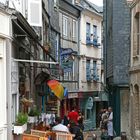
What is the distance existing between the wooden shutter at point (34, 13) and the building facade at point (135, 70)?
6.05 m

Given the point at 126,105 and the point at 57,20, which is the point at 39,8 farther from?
the point at 57,20

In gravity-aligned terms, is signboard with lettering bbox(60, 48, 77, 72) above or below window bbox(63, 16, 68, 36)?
below

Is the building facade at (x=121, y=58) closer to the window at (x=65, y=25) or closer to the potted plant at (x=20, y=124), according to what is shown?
the window at (x=65, y=25)

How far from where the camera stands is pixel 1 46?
1132 cm

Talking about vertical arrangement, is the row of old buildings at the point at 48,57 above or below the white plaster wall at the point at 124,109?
above

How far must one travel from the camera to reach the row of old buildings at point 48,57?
1154cm

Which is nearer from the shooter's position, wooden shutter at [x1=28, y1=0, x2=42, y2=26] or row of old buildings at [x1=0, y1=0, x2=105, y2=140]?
row of old buildings at [x1=0, y1=0, x2=105, y2=140]

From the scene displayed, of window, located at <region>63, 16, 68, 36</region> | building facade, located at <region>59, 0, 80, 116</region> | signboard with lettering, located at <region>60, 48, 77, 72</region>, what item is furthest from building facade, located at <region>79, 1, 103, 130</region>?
signboard with lettering, located at <region>60, 48, 77, 72</region>

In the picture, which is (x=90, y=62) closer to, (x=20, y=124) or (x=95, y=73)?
(x=95, y=73)

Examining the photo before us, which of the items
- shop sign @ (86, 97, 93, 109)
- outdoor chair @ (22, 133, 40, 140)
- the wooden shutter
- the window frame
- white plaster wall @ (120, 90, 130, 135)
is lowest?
shop sign @ (86, 97, 93, 109)

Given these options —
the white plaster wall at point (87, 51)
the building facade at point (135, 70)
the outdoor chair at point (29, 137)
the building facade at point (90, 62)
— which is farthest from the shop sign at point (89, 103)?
the outdoor chair at point (29, 137)

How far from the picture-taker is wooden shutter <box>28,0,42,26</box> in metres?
15.0

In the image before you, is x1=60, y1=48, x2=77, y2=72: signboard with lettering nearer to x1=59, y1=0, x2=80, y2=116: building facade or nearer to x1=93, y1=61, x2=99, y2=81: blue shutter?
x1=59, y1=0, x2=80, y2=116: building facade

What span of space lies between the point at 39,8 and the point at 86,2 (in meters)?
29.4
